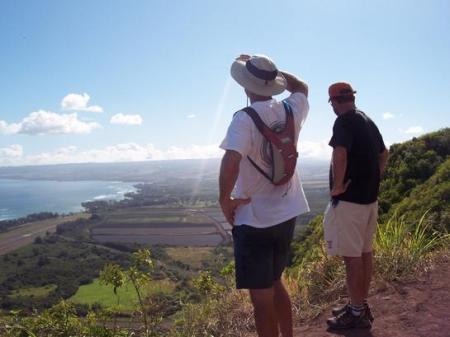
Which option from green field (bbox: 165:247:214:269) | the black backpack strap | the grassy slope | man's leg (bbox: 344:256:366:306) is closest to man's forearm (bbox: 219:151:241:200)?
the black backpack strap

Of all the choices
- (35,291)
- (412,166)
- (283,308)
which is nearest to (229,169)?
(283,308)

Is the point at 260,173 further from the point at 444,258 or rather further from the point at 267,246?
the point at 444,258

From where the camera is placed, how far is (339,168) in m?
2.71

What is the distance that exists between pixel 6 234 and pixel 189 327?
167ft

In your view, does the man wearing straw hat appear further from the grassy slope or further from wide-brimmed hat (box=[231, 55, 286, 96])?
the grassy slope

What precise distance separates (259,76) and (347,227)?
3.85 feet

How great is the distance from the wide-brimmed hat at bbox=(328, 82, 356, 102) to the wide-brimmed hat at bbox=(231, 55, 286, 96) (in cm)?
69

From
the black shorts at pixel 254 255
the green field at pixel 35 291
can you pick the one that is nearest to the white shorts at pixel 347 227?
the black shorts at pixel 254 255

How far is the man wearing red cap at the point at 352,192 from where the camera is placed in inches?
108

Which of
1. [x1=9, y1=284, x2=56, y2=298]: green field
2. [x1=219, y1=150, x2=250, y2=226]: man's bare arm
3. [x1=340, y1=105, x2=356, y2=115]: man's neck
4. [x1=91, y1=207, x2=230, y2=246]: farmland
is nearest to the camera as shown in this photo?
[x1=219, y1=150, x2=250, y2=226]: man's bare arm

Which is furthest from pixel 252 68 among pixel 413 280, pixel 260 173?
pixel 413 280

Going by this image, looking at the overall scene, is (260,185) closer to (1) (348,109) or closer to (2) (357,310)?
(1) (348,109)

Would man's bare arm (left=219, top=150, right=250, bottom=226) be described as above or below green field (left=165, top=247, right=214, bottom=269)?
above

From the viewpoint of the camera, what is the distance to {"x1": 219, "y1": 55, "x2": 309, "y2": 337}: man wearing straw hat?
2.08 metres
